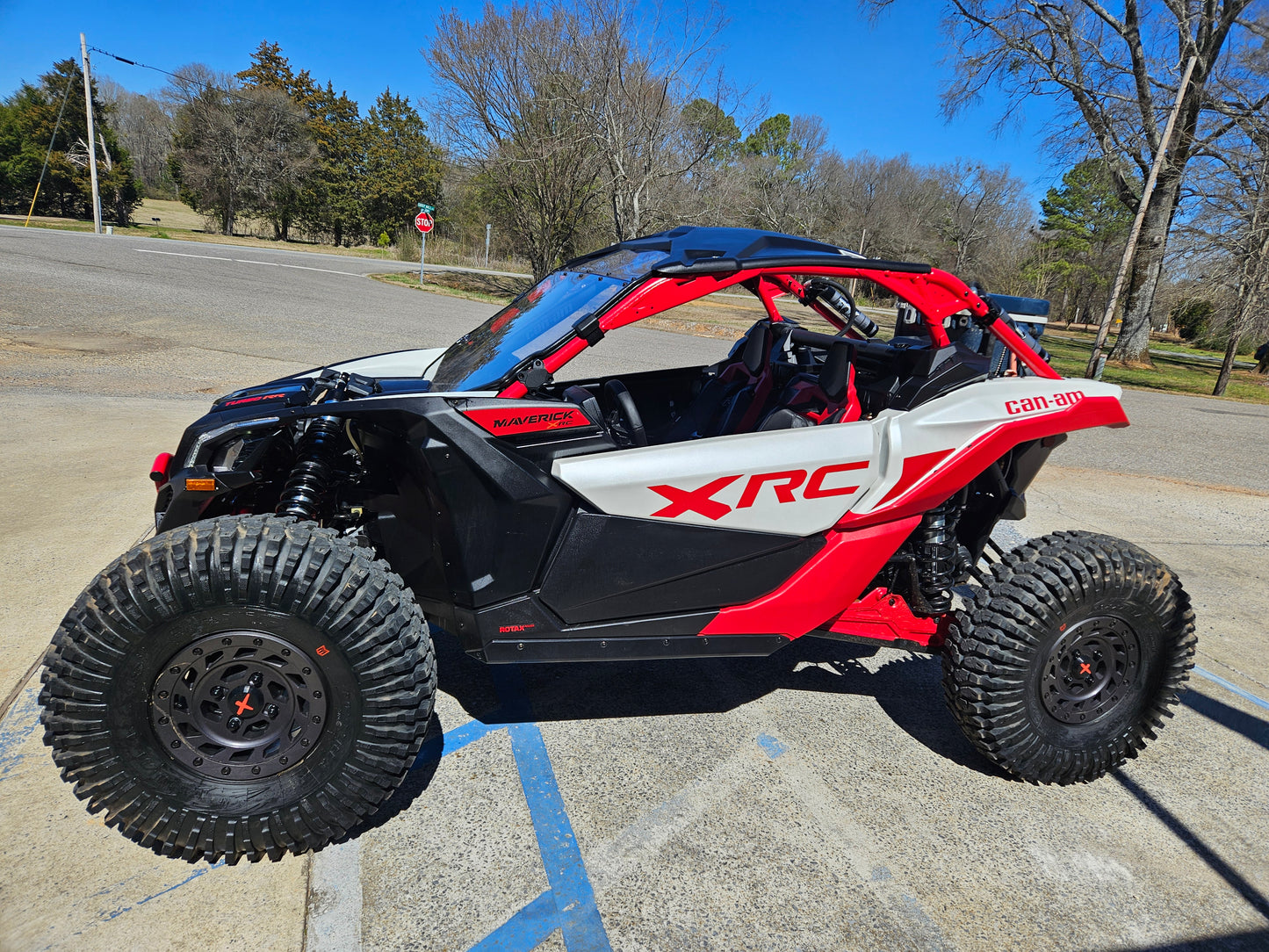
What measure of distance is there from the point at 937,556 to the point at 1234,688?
208cm

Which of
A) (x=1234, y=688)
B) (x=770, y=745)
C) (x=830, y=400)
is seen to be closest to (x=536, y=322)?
(x=830, y=400)

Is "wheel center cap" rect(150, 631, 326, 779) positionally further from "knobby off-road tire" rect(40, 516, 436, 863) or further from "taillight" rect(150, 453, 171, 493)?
"taillight" rect(150, 453, 171, 493)

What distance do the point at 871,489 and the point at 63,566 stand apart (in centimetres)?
397

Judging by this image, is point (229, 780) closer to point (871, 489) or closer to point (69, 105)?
point (871, 489)

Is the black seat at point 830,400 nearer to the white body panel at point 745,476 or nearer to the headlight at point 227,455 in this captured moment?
the white body panel at point 745,476

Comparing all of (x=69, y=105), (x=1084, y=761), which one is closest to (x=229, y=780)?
(x=1084, y=761)

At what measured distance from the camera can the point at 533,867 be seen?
7.84ft

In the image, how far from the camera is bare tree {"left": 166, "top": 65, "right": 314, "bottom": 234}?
4019 centimetres

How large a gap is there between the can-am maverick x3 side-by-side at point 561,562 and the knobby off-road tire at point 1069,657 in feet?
0.03

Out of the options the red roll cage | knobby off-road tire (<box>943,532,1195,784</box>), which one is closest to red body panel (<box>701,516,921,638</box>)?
knobby off-road tire (<box>943,532,1195,784</box>)

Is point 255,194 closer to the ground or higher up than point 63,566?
Result: higher up

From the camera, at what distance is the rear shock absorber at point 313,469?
2566mm

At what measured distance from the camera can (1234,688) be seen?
12.5 feet

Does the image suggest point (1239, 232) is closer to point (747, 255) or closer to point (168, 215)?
point (747, 255)
